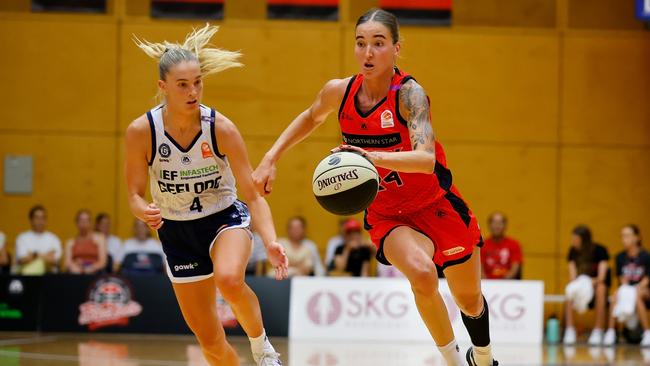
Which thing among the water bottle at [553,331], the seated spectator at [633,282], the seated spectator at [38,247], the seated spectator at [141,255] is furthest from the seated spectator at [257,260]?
the seated spectator at [633,282]

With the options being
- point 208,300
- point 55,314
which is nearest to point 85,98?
point 55,314

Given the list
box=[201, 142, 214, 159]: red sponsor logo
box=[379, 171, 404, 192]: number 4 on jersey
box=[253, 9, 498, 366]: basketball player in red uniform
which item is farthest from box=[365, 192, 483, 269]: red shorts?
box=[201, 142, 214, 159]: red sponsor logo

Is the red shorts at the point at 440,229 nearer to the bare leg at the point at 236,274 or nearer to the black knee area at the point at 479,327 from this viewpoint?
the black knee area at the point at 479,327

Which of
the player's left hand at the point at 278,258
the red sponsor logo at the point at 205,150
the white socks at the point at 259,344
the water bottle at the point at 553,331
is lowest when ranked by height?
the water bottle at the point at 553,331

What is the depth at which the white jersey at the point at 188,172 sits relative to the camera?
18.4 feet

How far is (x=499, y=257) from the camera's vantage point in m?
12.9

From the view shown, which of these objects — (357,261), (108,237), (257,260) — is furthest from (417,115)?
(108,237)

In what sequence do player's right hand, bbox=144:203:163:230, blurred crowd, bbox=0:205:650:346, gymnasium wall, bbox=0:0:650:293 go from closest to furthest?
player's right hand, bbox=144:203:163:230
blurred crowd, bbox=0:205:650:346
gymnasium wall, bbox=0:0:650:293

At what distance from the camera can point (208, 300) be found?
18.7ft

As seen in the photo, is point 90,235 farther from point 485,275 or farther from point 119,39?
point 485,275

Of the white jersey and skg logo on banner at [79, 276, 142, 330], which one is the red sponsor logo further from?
skg logo on banner at [79, 276, 142, 330]

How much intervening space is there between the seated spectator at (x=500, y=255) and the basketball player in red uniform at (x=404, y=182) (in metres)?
6.73

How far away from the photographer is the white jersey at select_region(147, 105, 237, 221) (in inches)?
221

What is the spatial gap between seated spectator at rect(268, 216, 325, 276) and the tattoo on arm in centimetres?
739
